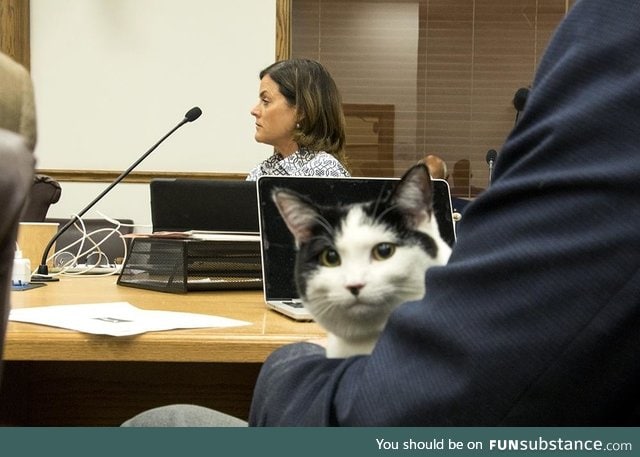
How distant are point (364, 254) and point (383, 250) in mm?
13

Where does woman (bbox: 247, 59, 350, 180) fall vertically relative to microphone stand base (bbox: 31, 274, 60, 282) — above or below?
above

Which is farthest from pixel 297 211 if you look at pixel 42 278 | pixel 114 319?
pixel 42 278

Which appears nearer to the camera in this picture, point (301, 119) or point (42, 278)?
point (42, 278)

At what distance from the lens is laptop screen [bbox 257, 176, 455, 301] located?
0.51 meters

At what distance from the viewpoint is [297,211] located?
0.46 metres

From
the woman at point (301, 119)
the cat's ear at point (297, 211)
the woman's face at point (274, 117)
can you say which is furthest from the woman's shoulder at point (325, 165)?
the cat's ear at point (297, 211)

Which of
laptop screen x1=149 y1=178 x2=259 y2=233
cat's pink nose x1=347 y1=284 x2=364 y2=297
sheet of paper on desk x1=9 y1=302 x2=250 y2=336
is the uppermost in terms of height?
cat's pink nose x1=347 y1=284 x2=364 y2=297

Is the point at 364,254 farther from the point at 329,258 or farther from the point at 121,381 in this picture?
the point at 121,381

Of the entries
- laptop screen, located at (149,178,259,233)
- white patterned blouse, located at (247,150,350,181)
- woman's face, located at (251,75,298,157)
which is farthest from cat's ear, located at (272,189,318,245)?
woman's face, located at (251,75,298,157)

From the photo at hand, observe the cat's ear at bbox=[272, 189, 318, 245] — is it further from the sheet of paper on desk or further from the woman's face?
the woman's face

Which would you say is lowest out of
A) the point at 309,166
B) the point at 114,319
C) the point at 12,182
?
the point at 114,319

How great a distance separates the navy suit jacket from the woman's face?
1888 mm
